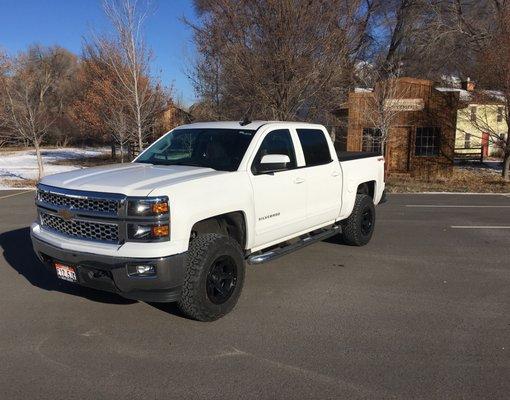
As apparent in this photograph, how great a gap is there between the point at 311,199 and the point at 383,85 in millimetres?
14086

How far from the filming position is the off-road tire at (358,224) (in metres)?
7.11

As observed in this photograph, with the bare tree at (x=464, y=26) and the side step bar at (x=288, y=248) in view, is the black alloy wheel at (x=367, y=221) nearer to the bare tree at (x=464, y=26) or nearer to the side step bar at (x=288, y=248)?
the side step bar at (x=288, y=248)

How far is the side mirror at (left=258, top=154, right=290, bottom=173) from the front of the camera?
5.02m

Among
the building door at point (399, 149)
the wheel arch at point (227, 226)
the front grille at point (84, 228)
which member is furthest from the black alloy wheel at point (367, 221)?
the building door at point (399, 149)

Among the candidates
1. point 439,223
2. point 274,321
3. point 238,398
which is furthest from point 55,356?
point 439,223

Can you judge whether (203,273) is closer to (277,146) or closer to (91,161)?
(277,146)

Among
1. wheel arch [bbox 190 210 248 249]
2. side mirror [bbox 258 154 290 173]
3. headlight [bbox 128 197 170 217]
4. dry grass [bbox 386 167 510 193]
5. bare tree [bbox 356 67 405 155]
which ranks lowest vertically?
dry grass [bbox 386 167 510 193]

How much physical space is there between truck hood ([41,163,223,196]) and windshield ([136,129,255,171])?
10.3 inches

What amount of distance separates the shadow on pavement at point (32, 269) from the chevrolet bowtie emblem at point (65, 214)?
3.60 ft

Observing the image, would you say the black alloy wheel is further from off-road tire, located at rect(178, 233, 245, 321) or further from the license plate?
the license plate

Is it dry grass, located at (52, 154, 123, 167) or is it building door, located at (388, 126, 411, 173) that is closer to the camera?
building door, located at (388, 126, 411, 173)

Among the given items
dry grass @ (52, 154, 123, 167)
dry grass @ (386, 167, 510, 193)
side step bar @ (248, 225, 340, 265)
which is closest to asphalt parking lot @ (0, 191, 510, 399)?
side step bar @ (248, 225, 340, 265)

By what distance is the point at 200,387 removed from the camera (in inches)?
134

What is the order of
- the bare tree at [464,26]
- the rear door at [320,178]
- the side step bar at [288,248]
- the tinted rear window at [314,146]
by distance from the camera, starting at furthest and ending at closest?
the bare tree at [464,26], the tinted rear window at [314,146], the rear door at [320,178], the side step bar at [288,248]
